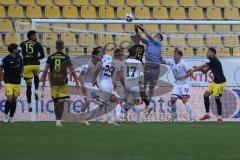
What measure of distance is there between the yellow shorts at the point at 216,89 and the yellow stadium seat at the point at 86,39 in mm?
3730

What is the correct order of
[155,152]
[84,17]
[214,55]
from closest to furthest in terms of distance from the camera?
[155,152] < [214,55] < [84,17]

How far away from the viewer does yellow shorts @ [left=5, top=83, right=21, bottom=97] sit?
18547 mm

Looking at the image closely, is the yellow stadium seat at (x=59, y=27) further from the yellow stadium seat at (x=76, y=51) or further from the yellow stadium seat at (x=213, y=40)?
the yellow stadium seat at (x=213, y=40)

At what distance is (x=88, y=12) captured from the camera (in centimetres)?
2509

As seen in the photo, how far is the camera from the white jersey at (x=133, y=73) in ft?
65.3

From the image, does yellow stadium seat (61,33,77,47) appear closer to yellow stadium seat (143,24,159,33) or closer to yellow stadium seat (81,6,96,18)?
yellow stadium seat (143,24,159,33)

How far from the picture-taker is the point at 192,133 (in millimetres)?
14391

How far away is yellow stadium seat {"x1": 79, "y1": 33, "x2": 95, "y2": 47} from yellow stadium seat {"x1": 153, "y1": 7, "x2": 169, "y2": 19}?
476cm

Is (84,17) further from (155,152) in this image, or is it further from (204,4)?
(155,152)

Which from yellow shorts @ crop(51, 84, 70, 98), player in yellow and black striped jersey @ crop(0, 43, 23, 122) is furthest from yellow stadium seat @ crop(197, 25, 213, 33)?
yellow shorts @ crop(51, 84, 70, 98)

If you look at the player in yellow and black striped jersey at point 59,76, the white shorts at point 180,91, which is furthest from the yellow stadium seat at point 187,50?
the player in yellow and black striped jersey at point 59,76

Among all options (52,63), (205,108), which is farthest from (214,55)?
(52,63)

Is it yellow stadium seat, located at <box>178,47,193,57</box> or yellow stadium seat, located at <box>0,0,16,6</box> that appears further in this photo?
yellow stadium seat, located at <box>0,0,16,6</box>

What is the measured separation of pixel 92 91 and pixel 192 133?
16.0ft
